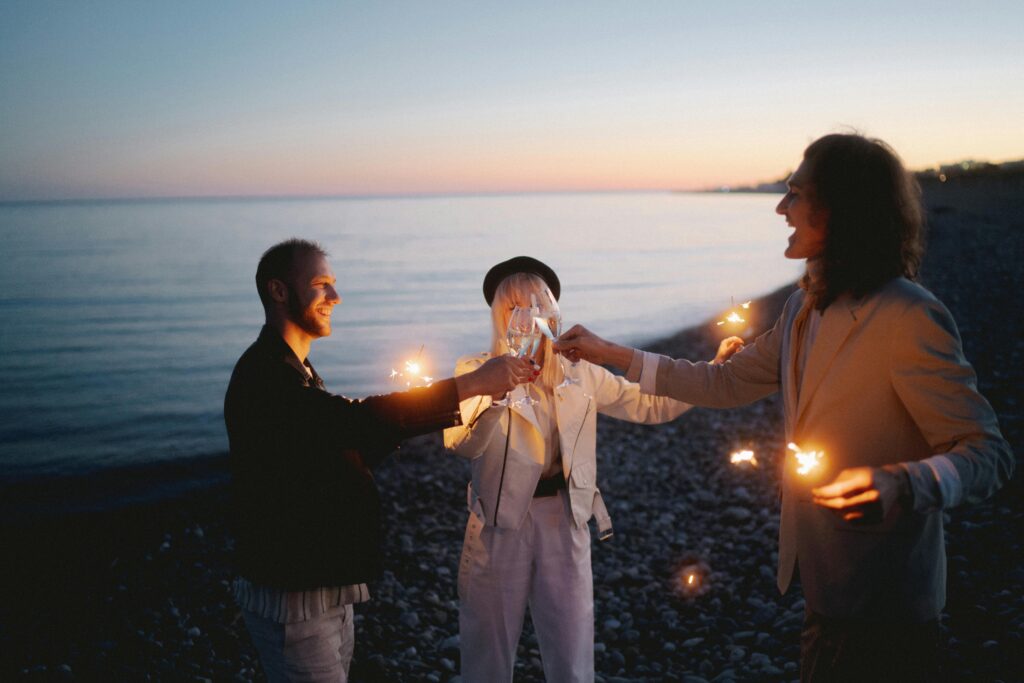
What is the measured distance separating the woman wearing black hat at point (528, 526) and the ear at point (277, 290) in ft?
4.00

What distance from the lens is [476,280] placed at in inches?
1727

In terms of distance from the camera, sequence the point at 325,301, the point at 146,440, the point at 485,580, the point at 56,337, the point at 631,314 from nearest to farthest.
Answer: the point at 325,301 → the point at 485,580 → the point at 146,440 → the point at 56,337 → the point at 631,314

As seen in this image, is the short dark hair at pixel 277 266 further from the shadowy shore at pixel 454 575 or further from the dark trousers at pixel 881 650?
the dark trousers at pixel 881 650

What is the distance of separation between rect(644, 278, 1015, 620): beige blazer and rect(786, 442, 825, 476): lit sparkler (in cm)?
8

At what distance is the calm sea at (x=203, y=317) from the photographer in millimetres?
16094

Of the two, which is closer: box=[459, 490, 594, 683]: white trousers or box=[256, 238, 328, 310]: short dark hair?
box=[256, 238, 328, 310]: short dark hair

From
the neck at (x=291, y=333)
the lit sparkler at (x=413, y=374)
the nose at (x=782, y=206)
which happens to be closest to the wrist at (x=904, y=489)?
the nose at (x=782, y=206)

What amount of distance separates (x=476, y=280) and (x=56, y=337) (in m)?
22.9

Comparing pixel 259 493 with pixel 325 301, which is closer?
pixel 259 493

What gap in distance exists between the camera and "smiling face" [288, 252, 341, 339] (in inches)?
156

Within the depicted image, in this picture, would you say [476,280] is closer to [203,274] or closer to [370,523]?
[203,274]

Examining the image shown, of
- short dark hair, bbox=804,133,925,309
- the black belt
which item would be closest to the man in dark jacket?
the black belt

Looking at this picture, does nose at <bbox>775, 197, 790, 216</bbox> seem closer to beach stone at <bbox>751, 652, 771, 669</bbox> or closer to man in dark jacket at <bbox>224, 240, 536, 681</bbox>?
man in dark jacket at <bbox>224, 240, 536, 681</bbox>

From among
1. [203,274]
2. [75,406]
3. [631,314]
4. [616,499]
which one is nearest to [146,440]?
[75,406]
